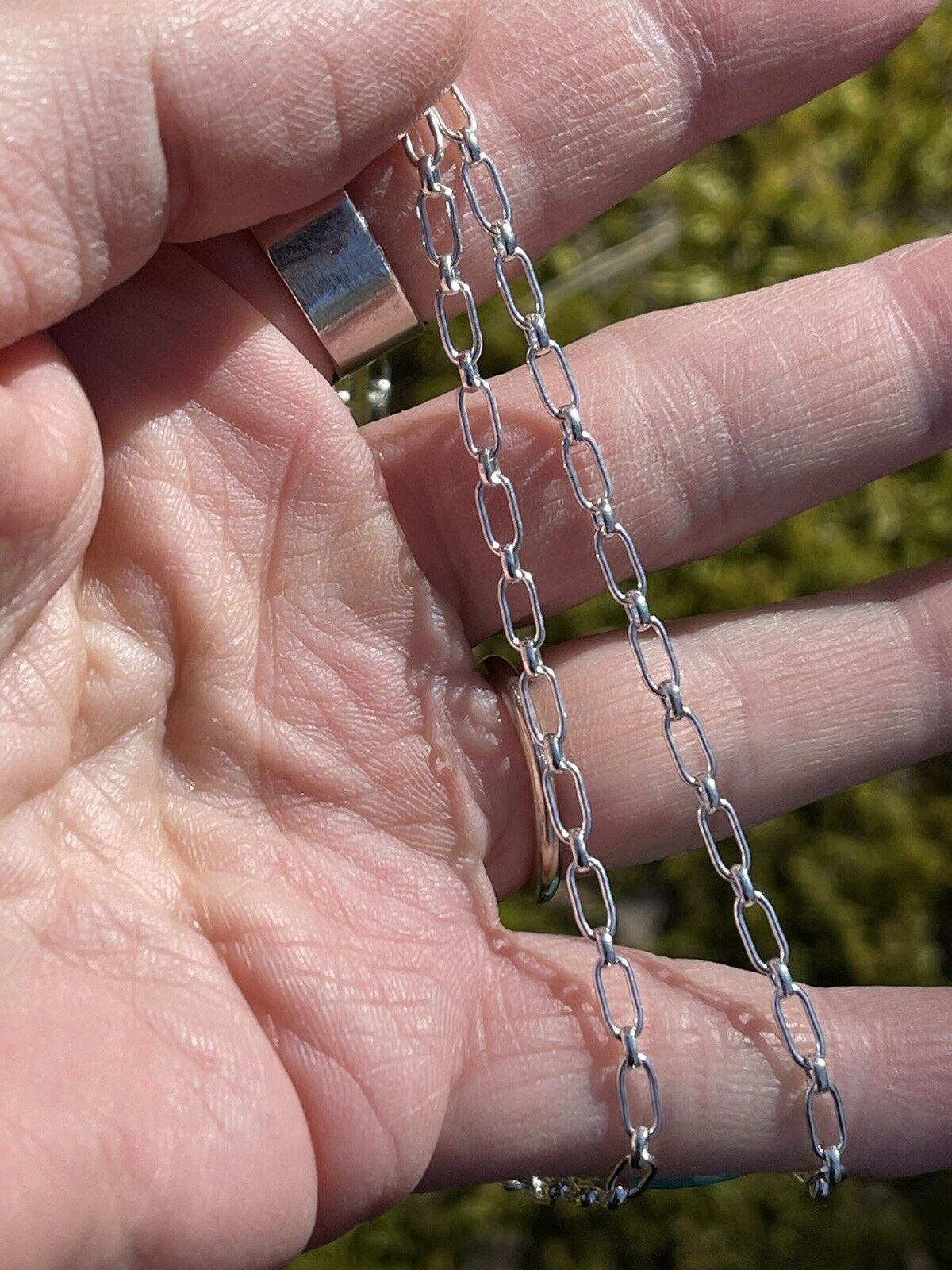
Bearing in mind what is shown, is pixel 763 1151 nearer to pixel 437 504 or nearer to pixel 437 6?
pixel 437 504

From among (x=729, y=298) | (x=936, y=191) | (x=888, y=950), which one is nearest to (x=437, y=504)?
(x=729, y=298)

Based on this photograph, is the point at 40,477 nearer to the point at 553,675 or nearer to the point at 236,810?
the point at 236,810

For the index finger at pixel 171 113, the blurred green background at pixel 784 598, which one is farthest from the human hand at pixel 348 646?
the blurred green background at pixel 784 598

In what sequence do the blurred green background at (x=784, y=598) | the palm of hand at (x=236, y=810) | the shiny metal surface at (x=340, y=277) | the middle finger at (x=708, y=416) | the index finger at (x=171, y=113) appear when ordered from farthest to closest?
the blurred green background at (x=784, y=598) < the middle finger at (x=708, y=416) < the shiny metal surface at (x=340, y=277) < the palm of hand at (x=236, y=810) < the index finger at (x=171, y=113)

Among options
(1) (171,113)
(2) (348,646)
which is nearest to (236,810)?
(2) (348,646)

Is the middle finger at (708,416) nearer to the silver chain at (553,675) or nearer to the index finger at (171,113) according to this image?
the silver chain at (553,675)

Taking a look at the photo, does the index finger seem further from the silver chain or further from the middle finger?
the middle finger

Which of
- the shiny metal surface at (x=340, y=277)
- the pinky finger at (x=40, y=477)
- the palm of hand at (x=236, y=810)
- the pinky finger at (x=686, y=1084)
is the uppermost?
the shiny metal surface at (x=340, y=277)

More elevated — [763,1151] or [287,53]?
[287,53]
